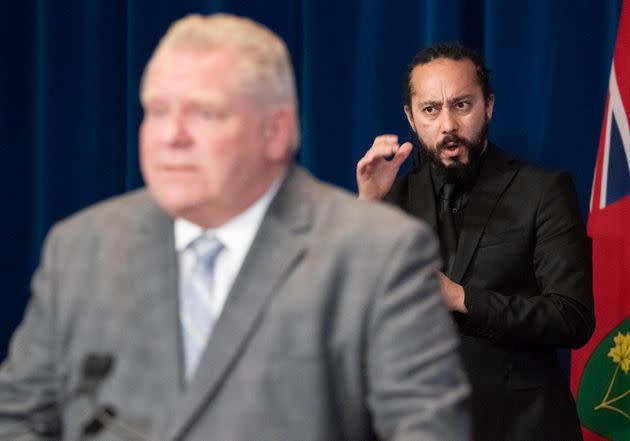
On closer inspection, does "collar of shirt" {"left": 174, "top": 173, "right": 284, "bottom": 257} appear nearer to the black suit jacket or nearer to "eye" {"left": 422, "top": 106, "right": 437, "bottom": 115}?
the black suit jacket

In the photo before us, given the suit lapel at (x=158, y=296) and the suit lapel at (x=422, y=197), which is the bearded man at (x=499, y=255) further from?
the suit lapel at (x=158, y=296)

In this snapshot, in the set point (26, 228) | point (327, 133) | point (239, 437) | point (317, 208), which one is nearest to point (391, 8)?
point (327, 133)

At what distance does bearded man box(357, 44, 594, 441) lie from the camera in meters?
2.57

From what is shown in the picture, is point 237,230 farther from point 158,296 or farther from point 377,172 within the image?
point 377,172

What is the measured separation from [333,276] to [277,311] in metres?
0.10

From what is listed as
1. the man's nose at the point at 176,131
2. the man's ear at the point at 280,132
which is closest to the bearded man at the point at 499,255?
the man's ear at the point at 280,132

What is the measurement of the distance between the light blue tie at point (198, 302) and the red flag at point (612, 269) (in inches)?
76.4

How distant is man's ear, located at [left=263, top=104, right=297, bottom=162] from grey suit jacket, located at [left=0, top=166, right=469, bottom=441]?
6 centimetres

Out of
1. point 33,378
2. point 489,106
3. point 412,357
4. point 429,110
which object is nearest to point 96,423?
point 33,378

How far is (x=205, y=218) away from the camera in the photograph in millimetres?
1521

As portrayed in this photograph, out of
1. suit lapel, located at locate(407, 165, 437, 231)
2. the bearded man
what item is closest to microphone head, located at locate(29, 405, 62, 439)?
the bearded man

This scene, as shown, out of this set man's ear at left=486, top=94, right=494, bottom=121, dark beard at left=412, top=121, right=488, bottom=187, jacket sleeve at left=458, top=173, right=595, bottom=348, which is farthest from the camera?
man's ear at left=486, top=94, right=494, bottom=121

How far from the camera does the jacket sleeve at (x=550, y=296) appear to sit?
2541mm

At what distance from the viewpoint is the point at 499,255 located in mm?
2648
